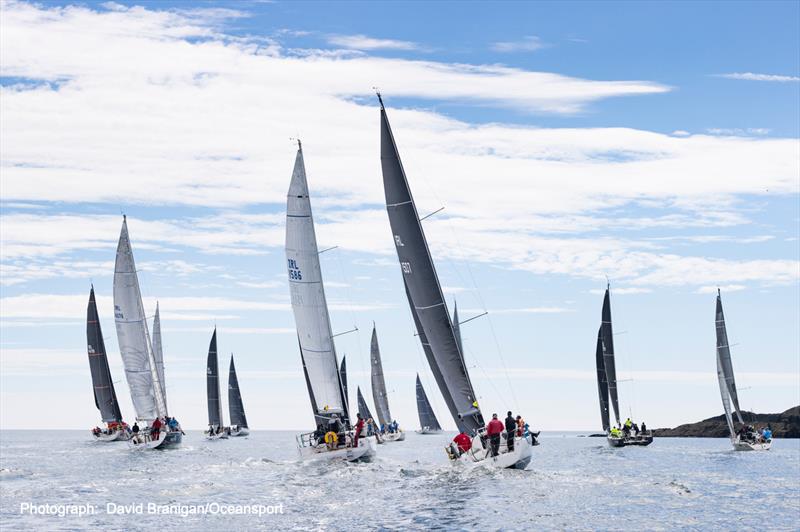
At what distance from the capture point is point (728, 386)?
246 feet

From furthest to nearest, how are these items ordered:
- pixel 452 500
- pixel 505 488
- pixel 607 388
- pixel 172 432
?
1. pixel 607 388
2. pixel 172 432
3. pixel 505 488
4. pixel 452 500

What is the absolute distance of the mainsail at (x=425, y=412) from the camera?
116m

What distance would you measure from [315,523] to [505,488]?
8.74m

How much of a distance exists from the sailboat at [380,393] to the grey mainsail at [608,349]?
1159 inches

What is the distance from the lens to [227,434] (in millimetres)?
107188

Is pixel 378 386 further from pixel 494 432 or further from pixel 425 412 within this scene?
pixel 494 432

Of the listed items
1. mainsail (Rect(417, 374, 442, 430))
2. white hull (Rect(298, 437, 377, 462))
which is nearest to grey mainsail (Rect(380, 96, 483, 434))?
white hull (Rect(298, 437, 377, 462))

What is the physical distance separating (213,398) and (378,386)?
18429 mm

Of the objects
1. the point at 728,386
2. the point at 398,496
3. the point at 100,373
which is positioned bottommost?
the point at 398,496

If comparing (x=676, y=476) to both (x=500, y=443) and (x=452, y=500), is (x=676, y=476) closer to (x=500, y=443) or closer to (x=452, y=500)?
(x=500, y=443)

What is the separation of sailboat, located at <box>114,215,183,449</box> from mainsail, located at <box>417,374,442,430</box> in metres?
51.9

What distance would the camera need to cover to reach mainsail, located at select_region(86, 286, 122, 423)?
8169cm

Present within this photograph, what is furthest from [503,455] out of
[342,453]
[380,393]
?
[380,393]

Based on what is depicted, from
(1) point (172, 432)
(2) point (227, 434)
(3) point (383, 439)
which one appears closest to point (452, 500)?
(1) point (172, 432)
